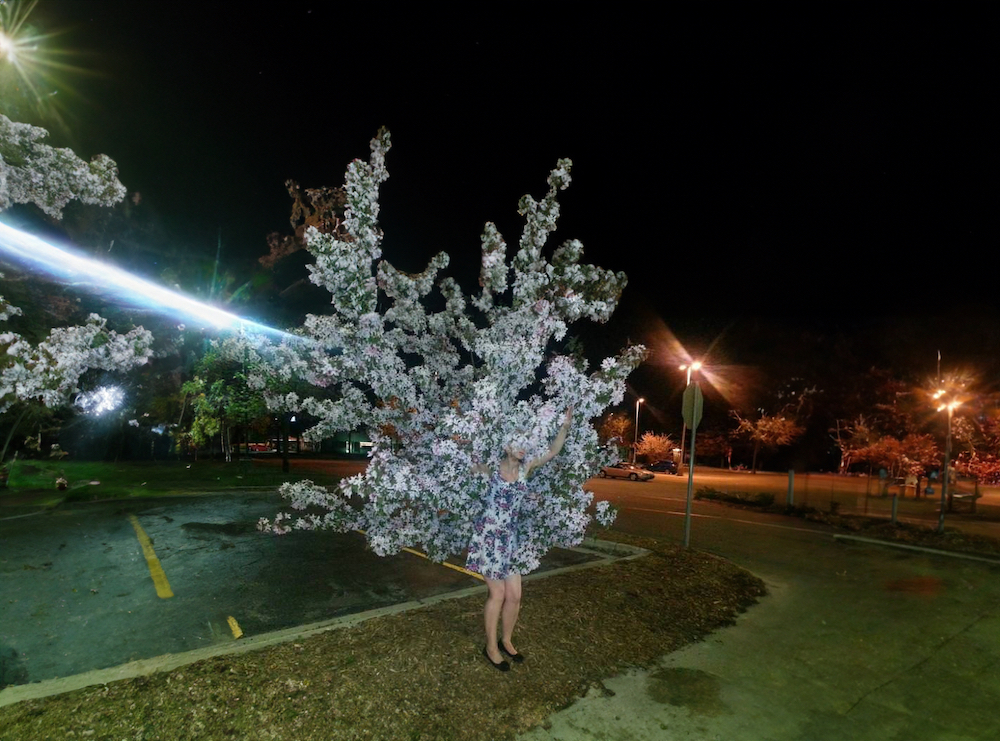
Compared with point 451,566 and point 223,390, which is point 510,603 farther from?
point 223,390

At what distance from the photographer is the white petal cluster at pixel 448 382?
4.18 m

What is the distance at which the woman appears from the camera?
4.06 metres

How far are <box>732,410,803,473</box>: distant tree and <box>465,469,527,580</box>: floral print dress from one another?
40772 mm

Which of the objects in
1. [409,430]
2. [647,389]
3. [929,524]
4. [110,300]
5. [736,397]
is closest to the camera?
[409,430]

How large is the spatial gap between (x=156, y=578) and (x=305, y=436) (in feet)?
13.3

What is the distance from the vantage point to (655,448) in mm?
44469

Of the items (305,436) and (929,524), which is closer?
(305,436)

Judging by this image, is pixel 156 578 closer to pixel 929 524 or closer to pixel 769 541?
pixel 769 541

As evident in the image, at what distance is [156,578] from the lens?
23.1 feet

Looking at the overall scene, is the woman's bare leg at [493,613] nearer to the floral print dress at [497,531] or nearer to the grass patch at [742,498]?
the floral print dress at [497,531]

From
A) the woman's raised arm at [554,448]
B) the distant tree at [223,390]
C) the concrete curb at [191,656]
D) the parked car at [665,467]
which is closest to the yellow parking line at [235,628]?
the concrete curb at [191,656]

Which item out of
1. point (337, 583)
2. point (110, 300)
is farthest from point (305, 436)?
point (110, 300)

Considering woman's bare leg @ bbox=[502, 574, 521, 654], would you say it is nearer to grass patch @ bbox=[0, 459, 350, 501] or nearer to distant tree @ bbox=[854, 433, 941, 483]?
grass patch @ bbox=[0, 459, 350, 501]

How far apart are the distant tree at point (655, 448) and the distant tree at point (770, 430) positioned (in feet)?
Answer: 17.3
